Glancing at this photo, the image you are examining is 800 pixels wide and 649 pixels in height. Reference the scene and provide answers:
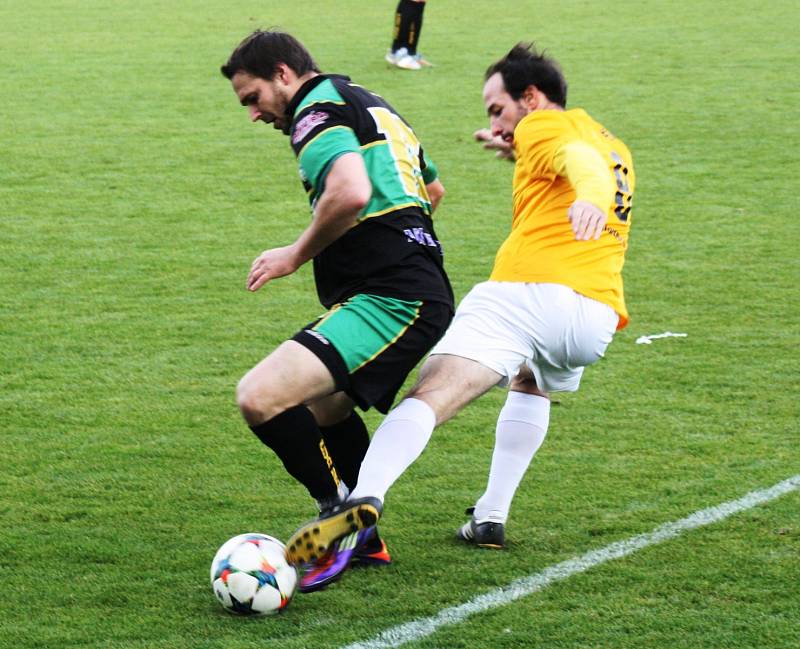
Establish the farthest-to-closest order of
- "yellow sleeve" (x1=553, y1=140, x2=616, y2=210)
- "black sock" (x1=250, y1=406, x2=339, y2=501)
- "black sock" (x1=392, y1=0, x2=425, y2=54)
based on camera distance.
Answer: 1. "black sock" (x1=392, y1=0, x2=425, y2=54)
2. "black sock" (x1=250, y1=406, x2=339, y2=501)
3. "yellow sleeve" (x1=553, y1=140, x2=616, y2=210)

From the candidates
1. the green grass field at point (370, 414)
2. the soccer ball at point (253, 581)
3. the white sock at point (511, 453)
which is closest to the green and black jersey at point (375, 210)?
the white sock at point (511, 453)

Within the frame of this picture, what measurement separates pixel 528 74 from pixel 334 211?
2.85 ft

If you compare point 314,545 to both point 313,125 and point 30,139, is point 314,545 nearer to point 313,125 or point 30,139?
point 313,125

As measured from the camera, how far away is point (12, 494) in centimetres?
514

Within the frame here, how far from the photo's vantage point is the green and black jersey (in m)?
4.18

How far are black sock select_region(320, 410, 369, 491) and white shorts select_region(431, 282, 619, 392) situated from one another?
0.50m

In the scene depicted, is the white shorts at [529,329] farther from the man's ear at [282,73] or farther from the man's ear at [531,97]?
the man's ear at [282,73]

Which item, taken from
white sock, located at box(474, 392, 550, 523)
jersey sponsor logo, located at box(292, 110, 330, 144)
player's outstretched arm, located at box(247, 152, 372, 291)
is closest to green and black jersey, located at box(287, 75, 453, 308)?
jersey sponsor logo, located at box(292, 110, 330, 144)

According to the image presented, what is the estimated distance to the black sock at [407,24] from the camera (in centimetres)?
1481

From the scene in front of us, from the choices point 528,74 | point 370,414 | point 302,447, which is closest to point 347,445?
point 302,447

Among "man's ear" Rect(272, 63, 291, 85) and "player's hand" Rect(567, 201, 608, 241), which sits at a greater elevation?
"man's ear" Rect(272, 63, 291, 85)

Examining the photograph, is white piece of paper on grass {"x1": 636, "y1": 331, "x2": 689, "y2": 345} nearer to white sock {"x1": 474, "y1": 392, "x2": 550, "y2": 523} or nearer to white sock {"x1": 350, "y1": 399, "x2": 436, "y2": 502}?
white sock {"x1": 474, "y1": 392, "x2": 550, "y2": 523}

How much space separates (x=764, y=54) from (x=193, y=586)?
45.2ft

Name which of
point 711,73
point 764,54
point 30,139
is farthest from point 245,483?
point 764,54
